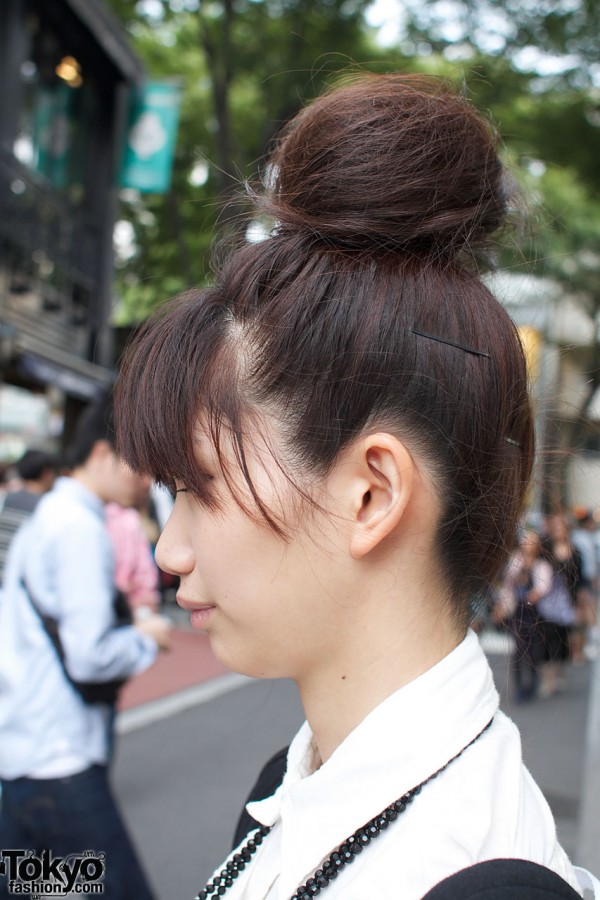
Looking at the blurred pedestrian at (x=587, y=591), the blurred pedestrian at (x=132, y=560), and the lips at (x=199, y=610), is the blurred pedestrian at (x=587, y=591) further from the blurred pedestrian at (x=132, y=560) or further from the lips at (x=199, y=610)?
the lips at (x=199, y=610)

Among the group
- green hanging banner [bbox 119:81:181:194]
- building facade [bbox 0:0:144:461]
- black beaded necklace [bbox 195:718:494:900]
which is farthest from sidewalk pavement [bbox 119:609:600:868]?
green hanging banner [bbox 119:81:181:194]

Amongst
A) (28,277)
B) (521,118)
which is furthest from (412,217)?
(28,277)

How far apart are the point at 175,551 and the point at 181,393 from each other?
200 mm

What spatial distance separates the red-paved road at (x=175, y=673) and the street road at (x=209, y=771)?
0.47 metres

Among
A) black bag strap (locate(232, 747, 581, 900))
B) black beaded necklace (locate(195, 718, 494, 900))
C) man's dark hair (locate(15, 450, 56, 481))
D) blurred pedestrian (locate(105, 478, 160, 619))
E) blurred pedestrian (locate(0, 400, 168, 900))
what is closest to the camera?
black bag strap (locate(232, 747, 581, 900))

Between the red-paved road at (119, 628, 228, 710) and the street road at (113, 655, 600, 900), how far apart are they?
47 centimetres

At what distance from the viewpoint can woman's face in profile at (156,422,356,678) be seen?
1.00 meters

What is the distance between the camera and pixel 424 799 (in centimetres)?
92

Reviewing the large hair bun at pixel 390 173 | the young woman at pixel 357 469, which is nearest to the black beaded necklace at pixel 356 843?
the young woman at pixel 357 469

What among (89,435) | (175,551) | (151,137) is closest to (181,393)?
(175,551)

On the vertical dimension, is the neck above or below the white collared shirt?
above

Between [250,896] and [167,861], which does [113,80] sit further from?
[250,896]

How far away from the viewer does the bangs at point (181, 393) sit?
40.5 inches

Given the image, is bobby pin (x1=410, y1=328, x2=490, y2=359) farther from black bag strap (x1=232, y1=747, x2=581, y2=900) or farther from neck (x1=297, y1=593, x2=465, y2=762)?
black bag strap (x1=232, y1=747, x2=581, y2=900)
